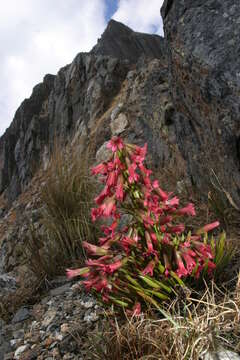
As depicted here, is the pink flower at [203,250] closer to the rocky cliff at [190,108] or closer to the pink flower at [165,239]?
the pink flower at [165,239]

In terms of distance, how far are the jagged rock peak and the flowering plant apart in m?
15.3

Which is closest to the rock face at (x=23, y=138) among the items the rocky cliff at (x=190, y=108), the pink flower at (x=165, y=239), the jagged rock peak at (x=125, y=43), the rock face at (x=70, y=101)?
the rock face at (x=70, y=101)

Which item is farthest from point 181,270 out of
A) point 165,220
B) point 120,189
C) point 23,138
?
point 23,138

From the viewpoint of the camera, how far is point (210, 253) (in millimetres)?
2189

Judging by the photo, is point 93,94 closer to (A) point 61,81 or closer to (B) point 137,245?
(A) point 61,81

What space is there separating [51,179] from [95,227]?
0.78 metres

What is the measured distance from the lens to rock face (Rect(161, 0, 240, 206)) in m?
2.98

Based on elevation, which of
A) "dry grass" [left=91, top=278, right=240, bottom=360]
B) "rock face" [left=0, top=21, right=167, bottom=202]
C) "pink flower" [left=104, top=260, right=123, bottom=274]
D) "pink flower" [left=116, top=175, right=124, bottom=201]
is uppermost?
"rock face" [left=0, top=21, right=167, bottom=202]

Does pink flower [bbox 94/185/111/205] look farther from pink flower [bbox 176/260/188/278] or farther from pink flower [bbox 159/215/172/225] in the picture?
pink flower [bbox 176/260/188/278]

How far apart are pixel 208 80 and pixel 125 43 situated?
17.3 metres

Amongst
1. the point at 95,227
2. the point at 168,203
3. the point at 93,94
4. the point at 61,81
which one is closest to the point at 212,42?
the point at 168,203

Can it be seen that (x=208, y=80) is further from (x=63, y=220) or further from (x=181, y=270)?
(x=63, y=220)

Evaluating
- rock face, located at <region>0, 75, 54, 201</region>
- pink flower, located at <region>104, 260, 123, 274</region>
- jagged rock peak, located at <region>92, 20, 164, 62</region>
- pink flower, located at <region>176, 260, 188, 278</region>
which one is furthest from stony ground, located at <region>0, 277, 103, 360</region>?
jagged rock peak, located at <region>92, 20, 164, 62</region>

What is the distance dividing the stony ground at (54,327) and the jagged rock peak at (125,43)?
48.1 feet
